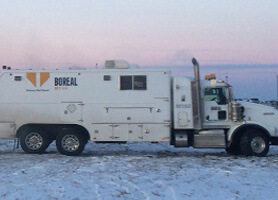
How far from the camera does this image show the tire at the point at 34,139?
602 inches

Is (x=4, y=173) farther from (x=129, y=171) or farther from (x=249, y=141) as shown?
(x=249, y=141)

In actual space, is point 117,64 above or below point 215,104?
above

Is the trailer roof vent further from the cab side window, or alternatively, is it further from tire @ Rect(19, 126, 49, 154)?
tire @ Rect(19, 126, 49, 154)

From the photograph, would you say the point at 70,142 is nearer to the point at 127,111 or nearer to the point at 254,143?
the point at 127,111

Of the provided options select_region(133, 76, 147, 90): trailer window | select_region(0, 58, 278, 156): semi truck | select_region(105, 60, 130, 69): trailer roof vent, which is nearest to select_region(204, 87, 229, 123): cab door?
select_region(0, 58, 278, 156): semi truck

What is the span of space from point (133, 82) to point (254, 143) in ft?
15.6

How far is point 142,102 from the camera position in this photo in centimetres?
1500

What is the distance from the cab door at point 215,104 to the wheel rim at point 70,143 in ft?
15.3

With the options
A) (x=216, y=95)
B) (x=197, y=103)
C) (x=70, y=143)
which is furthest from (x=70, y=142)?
(x=216, y=95)

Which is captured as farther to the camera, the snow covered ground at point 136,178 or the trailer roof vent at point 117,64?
the trailer roof vent at point 117,64

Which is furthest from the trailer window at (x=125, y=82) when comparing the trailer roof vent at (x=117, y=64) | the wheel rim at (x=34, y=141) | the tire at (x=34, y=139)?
the wheel rim at (x=34, y=141)

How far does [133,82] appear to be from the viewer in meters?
15.1

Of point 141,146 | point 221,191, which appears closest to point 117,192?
point 221,191

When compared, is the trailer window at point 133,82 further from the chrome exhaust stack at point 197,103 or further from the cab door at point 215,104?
the cab door at point 215,104
